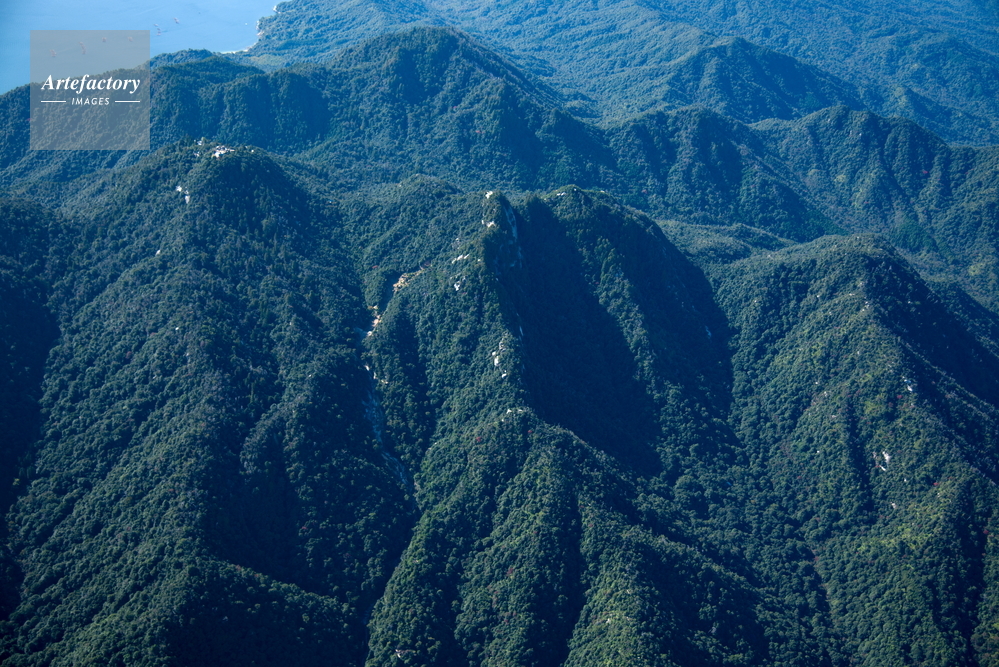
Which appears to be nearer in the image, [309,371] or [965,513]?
[965,513]

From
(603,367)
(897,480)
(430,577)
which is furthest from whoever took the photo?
(603,367)

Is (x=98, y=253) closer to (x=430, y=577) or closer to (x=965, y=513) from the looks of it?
(x=430, y=577)

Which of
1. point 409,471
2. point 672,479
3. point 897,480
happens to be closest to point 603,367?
point 672,479

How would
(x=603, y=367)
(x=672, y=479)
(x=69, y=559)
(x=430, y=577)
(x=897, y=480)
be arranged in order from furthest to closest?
1. (x=603, y=367)
2. (x=672, y=479)
3. (x=897, y=480)
4. (x=430, y=577)
5. (x=69, y=559)

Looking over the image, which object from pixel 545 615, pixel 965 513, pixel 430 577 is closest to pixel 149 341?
pixel 430 577

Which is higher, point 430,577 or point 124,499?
point 124,499

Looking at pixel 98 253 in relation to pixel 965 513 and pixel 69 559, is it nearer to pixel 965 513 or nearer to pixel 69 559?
pixel 69 559

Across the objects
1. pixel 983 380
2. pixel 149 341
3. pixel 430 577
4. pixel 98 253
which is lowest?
pixel 430 577
